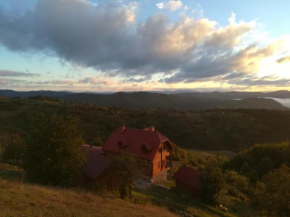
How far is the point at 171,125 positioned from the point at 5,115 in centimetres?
6466

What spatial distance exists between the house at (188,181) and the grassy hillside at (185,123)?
4418 cm

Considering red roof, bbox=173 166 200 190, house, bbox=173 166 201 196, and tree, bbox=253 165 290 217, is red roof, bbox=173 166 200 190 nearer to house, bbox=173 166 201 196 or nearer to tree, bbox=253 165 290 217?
house, bbox=173 166 201 196

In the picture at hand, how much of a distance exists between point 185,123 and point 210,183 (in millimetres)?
65608

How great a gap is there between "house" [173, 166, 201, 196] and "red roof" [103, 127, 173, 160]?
542 centimetres

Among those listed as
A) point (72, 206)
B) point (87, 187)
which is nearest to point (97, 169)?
point (87, 187)

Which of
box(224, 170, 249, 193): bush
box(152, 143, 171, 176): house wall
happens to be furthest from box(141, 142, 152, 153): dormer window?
box(224, 170, 249, 193): bush

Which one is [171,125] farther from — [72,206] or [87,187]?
[72,206]

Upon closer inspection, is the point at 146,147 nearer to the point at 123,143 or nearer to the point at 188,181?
the point at 123,143

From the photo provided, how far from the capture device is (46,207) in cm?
1394

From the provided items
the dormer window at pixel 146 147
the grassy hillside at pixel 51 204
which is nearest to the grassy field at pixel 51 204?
the grassy hillside at pixel 51 204

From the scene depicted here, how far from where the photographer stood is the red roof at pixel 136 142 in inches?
1297

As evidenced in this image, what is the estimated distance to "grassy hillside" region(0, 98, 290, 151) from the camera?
264 ft

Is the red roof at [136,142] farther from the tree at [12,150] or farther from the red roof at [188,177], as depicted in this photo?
the tree at [12,150]

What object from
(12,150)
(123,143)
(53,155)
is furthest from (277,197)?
(12,150)
